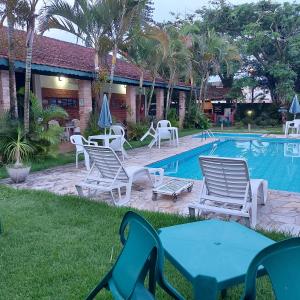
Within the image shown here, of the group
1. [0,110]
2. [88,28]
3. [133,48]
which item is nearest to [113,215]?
[0,110]

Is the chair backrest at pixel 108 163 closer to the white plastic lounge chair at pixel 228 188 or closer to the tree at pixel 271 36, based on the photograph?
the white plastic lounge chair at pixel 228 188

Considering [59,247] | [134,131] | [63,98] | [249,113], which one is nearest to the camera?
[59,247]

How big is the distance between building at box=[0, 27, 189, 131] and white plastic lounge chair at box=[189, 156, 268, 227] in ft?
24.8

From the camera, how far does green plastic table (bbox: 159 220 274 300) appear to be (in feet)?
6.76

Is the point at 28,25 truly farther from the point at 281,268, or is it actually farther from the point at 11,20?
the point at 281,268

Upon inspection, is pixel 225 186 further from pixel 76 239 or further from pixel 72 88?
pixel 72 88

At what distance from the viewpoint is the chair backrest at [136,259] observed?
1921 millimetres

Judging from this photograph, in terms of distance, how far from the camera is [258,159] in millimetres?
12055

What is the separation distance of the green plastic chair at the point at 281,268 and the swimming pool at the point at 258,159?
6557 mm

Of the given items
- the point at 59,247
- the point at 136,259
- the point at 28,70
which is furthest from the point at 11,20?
the point at 136,259

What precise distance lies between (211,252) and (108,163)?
12.6ft

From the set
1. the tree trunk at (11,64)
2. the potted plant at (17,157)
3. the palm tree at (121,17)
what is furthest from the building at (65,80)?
the palm tree at (121,17)

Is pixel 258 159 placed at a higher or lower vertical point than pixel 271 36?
lower

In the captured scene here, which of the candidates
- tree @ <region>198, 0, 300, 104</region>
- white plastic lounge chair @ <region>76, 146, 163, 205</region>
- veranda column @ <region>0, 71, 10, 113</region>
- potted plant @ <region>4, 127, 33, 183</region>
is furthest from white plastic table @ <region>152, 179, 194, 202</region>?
tree @ <region>198, 0, 300, 104</region>
